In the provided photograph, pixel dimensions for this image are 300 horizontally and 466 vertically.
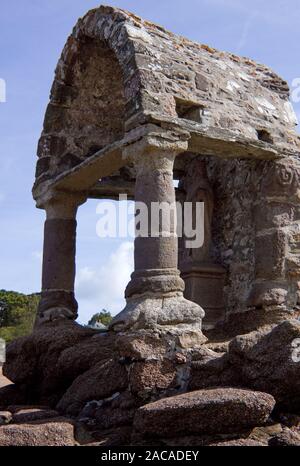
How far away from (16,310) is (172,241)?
23307 millimetres

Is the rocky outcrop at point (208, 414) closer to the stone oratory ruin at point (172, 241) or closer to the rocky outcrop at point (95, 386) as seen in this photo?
the stone oratory ruin at point (172, 241)

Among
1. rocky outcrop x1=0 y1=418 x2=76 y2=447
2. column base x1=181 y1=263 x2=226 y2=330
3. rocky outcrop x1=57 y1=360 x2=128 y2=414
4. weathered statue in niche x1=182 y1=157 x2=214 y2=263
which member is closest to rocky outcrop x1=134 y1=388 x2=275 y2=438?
rocky outcrop x1=0 y1=418 x2=76 y2=447

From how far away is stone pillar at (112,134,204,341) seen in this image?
20.3 feet

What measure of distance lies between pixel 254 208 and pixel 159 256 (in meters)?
1.93

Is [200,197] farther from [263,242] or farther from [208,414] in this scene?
[208,414]

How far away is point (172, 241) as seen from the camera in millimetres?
6535

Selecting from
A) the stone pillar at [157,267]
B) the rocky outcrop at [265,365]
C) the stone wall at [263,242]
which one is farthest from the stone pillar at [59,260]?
the rocky outcrop at [265,365]

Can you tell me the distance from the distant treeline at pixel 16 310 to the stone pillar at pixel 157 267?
1984cm

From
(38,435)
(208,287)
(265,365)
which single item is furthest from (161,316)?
(208,287)

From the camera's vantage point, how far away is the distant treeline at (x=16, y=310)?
1036 inches

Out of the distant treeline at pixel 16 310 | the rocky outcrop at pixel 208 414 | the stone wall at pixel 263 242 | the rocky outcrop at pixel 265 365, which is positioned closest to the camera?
the rocky outcrop at pixel 208 414

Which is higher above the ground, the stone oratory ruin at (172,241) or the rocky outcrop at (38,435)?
the stone oratory ruin at (172,241)

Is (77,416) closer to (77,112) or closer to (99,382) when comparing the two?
(99,382)

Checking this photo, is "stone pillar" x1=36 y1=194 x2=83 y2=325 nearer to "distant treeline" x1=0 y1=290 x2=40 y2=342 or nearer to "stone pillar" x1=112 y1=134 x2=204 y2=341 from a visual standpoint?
"stone pillar" x1=112 y1=134 x2=204 y2=341
